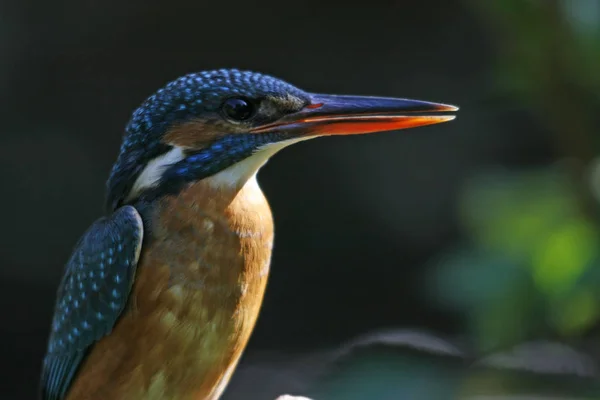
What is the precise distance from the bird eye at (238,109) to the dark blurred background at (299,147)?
2.55 meters

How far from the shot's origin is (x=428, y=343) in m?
3.87

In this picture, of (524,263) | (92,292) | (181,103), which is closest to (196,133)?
(181,103)

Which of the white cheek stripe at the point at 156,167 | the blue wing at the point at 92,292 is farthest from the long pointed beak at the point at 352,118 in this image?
the blue wing at the point at 92,292

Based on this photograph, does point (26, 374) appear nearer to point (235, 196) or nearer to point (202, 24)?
point (202, 24)

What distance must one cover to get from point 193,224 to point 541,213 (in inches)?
64.5

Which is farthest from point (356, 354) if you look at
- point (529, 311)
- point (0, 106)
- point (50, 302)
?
point (0, 106)

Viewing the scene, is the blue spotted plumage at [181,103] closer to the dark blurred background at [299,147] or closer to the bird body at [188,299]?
the bird body at [188,299]

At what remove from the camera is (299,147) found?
16.9 ft

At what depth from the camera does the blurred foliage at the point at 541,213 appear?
10.5ft

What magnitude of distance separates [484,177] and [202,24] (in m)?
2.12

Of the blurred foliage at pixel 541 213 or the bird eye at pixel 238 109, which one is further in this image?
the blurred foliage at pixel 541 213

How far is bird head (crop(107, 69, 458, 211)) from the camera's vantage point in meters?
2.04

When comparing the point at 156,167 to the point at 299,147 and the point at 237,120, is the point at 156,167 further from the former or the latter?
the point at 299,147

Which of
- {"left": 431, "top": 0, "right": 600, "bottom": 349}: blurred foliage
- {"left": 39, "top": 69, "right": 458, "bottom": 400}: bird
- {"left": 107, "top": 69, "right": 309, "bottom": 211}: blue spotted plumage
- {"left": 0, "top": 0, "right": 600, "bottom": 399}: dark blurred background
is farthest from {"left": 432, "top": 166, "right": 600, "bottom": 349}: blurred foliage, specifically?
{"left": 107, "top": 69, "right": 309, "bottom": 211}: blue spotted plumage
